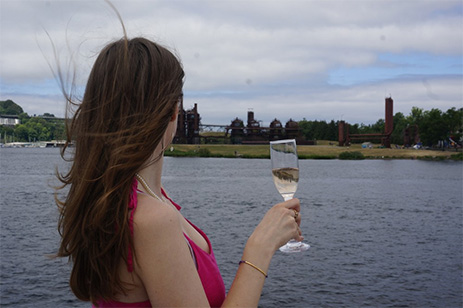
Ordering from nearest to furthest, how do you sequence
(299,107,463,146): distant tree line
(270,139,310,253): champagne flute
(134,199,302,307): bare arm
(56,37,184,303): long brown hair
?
(134,199,302,307): bare arm < (56,37,184,303): long brown hair < (270,139,310,253): champagne flute < (299,107,463,146): distant tree line

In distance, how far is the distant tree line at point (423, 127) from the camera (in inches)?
3984

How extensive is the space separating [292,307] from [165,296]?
1043cm

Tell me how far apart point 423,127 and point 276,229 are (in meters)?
114

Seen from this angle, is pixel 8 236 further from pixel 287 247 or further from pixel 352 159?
pixel 352 159

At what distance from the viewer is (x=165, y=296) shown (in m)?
1.45

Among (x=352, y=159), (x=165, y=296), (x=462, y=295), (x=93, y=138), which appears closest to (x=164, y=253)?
(x=165, y=296)

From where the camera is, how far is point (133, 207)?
1487 millimetres

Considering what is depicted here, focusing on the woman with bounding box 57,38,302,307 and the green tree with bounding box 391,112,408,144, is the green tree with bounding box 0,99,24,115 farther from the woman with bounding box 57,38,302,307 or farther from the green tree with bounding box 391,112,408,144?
the woman with bounding box 57,38,302,307

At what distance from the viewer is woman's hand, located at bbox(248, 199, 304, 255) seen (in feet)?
5.59

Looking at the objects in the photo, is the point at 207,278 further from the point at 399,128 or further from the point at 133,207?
the point at 399,128

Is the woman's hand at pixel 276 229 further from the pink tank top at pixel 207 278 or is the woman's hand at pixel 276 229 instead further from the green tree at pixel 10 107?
the green tree at pixel 10 107

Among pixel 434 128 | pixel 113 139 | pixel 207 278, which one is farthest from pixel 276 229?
pixel 434 128

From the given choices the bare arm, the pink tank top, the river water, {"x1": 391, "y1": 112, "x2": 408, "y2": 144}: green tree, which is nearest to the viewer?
the bare arm

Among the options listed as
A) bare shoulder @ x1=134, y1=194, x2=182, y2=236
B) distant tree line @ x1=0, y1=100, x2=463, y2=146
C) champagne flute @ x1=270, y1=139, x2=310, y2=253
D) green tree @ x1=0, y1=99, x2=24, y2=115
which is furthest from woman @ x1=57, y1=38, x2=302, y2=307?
green tree @ x1=0, y1=99, x2=24, y2=115
